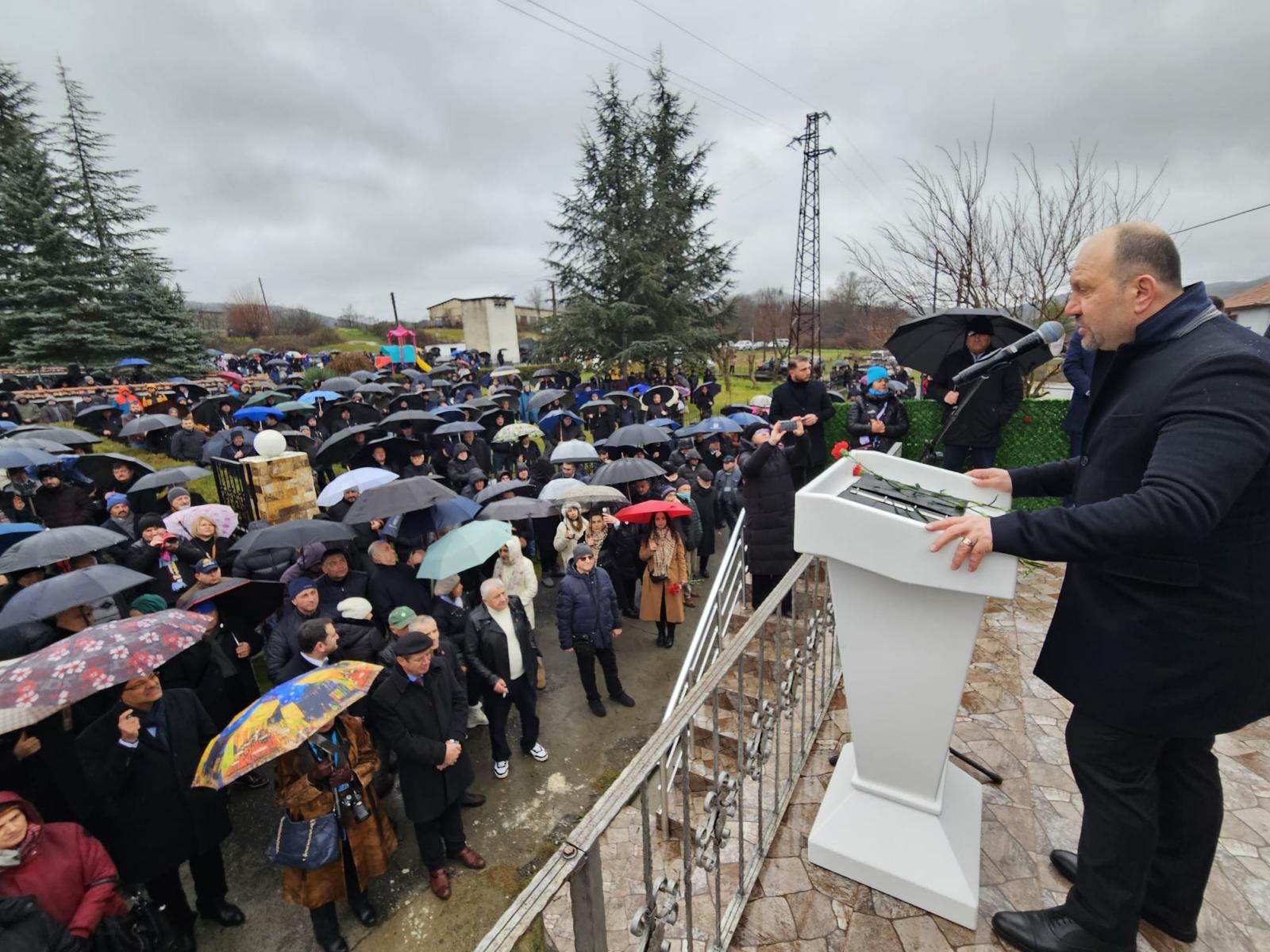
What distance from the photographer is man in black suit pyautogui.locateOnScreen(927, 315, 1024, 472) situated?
534cm

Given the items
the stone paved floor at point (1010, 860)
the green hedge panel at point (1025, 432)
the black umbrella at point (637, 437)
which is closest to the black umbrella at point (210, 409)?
the black umbrella at point (637, 437)

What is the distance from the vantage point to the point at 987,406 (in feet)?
18.5

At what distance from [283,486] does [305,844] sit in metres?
5.97

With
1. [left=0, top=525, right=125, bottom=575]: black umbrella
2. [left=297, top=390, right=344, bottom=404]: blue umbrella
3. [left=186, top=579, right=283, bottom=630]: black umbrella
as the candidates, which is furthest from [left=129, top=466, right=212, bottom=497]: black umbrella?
[left=297, top=390, right=344, bottom=404]: blue umbrella

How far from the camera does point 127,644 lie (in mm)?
3207

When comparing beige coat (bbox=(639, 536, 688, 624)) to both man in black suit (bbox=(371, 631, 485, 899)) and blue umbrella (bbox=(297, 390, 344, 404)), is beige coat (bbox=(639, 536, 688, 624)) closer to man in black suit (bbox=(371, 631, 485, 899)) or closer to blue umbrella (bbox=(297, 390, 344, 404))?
man in black suit (bbox=(371, 631, 485, 899))

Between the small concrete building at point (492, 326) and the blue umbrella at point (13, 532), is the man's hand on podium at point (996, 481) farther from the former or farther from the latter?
the small concrete building at point (492, 326)

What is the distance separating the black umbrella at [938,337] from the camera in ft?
16.9

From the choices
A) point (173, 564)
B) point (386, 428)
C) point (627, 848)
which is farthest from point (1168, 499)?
point (386, 428)

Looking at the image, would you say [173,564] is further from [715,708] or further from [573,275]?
[573,275]

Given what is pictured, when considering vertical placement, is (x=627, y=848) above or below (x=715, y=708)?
below

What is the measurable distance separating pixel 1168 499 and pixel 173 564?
7.22 m

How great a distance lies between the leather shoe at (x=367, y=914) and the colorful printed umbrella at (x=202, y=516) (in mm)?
4056

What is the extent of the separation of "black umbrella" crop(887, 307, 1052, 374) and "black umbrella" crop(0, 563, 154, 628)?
268 inches
